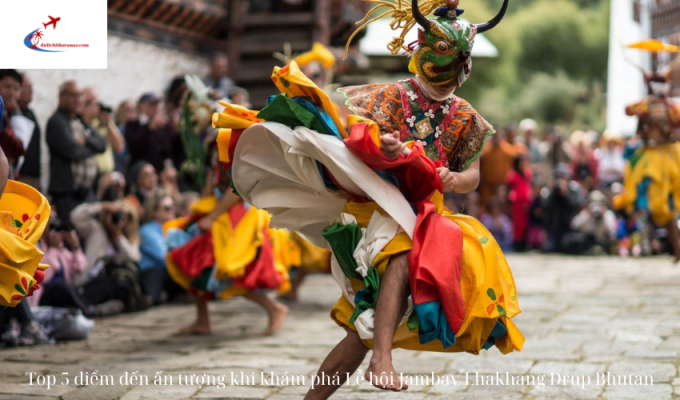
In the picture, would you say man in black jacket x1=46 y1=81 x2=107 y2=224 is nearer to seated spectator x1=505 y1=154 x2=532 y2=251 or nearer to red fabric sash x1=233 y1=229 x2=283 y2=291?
red fabric sash x1=233 y1=229 x2=283 y2=291

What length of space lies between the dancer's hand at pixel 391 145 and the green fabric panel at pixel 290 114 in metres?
0.29

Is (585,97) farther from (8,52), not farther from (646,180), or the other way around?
(8,52)

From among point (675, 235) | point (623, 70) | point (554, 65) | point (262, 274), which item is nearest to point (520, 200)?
point (623, 70)

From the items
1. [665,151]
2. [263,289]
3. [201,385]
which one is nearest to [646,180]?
[665,151]

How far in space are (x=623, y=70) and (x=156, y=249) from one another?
381 inches

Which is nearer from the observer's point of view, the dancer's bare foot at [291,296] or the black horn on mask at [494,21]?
the black horn on mask at [494,21]

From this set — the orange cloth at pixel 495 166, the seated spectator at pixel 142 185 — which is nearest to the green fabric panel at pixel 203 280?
the seated spectator at pixel 142 185

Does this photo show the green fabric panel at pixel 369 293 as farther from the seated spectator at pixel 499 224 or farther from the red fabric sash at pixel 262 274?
the seated spectator at pixel 499 224

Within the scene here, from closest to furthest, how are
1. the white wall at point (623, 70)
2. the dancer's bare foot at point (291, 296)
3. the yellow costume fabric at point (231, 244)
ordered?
the yellow costume fabric at point (231, 244), the dancer's bare foot at point (291, 296), the white wall at point (623, 70)

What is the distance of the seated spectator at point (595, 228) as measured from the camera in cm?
1350

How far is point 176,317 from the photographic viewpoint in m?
7.77

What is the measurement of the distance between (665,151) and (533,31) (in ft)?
144

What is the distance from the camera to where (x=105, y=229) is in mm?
7961

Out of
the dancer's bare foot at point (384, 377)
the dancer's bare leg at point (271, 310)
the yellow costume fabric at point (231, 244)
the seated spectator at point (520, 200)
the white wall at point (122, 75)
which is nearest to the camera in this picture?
the dancer's bare foot at point (384, 377)
